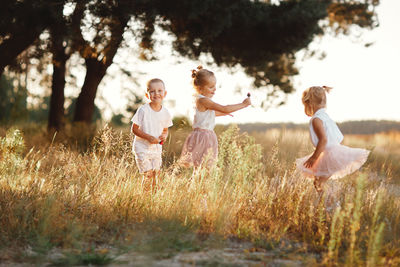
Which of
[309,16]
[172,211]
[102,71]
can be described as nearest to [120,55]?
[102,71]

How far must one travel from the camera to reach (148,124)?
16.2 feet

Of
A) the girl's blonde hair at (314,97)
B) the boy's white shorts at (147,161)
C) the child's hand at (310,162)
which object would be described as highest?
the girl's blonde hair at (314,97)

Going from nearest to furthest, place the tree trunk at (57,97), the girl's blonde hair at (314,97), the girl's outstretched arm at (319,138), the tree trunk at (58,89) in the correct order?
1. the girl's outstretched arm at (319,138)
2. the girl's blonde hair at (314,97)
3. the tree trunk at (58,89)
4. the tree trunk at (57,97)

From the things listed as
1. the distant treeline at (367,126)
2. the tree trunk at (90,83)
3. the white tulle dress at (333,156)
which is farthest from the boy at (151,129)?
the distant treeline at (367,126)

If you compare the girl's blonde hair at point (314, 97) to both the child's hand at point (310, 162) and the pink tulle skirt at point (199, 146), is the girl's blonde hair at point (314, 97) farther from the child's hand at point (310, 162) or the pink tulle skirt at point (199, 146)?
the pink tulle skirt at point (199, 146)

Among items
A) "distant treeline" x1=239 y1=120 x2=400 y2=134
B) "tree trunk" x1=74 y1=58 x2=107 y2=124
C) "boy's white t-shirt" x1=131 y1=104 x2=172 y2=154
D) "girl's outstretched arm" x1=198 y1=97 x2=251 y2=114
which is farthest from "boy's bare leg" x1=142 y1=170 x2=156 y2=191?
"distant treeline" x1=239 y1=120 x2=400 y2=134

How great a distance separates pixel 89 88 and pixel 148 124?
270 inches

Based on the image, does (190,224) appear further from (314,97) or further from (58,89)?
(58,89)

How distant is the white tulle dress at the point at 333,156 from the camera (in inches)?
177

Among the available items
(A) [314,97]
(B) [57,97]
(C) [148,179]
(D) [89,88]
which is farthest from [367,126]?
(C) [148,179]

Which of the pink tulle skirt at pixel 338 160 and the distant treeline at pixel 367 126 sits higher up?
the distant treeline at pixel 367 126

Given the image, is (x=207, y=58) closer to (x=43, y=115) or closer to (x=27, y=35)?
(x=27, y=35)

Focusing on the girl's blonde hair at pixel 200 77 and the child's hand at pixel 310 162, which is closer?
the child's hand at pixel 310 162

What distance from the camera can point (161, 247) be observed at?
3168 mm
